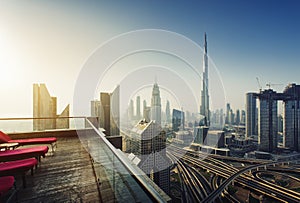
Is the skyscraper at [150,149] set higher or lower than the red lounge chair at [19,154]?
lower

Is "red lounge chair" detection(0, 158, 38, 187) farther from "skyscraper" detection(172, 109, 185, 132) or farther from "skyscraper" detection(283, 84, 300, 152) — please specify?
"skyscraper" detection(283, 84, 300, 152)

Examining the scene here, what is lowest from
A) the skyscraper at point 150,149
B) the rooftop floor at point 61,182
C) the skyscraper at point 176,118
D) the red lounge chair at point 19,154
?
the skyscraper at point 150,149

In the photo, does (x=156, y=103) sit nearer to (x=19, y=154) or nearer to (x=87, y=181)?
(x=19, y=154)

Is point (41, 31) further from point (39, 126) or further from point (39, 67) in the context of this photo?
point (39, 126)

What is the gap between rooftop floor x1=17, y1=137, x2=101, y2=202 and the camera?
205 cm

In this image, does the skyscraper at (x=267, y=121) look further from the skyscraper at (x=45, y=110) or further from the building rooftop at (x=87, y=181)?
the building rooftop at (x=87, y=181)

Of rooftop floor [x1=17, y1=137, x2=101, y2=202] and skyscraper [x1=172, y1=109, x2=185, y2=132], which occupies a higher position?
rooftop floor [x1=17, y1=137, x2=101, y2=202]

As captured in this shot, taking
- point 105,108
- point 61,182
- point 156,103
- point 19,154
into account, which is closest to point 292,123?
point 156,103


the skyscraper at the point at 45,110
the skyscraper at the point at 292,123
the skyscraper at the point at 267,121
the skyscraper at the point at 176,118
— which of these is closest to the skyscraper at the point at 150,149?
the skyscraper at the point at 176,118

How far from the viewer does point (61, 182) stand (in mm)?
2449

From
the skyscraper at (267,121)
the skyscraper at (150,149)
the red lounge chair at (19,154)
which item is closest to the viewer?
the red lounge chair at (19,154)

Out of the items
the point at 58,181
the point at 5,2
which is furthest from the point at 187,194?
the point at 5,2

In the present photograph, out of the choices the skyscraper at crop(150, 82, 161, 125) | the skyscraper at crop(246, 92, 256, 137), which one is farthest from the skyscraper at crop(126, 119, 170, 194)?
the skyscraper at crop(246, 92, 256, 137)

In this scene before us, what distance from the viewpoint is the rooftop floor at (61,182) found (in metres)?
2.05
